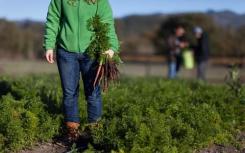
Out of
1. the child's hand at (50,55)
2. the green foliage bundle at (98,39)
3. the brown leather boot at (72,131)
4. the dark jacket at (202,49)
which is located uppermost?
the green foliage bundle at (98,39)

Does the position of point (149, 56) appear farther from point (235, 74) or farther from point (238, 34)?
point (235, 74)

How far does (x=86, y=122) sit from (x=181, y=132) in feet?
4.33

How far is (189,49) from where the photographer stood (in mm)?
20938

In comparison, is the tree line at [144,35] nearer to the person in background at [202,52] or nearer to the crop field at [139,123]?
the person in background at [202,52]

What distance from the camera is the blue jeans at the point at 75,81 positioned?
281 inches

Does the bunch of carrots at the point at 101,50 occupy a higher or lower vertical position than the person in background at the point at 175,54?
higher

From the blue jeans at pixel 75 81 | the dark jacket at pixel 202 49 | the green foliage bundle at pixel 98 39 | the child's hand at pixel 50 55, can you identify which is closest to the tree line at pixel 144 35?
the dark jacket at pixel 202 49

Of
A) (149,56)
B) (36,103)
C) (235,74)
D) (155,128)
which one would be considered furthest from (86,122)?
(149,56)

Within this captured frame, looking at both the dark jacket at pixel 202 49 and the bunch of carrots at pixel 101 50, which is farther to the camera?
the dark jacket at pixel 202 49

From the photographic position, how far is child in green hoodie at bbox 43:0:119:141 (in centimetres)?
710

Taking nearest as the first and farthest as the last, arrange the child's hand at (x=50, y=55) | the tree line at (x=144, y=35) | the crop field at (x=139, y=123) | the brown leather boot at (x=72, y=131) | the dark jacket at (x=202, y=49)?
the crop field at (x=139, y=123) → the child's hand at (x=50, y=55) → the brown leather boot at (x=72, y=131) → the dark jacket at (x=202, y=49) → the tree line at (x=144, y=35)

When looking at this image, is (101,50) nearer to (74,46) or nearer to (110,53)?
(110,53)

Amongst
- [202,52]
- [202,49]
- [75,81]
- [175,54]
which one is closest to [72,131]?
[75,81]

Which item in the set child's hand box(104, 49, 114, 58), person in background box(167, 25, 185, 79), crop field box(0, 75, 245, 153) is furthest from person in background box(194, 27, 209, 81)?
child's hand box(104, 49, 114, 58)
